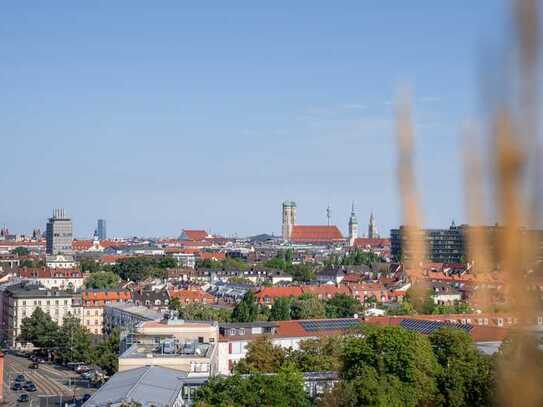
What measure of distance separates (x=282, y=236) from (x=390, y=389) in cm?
15138

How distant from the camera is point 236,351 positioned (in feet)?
102

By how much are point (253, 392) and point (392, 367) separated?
375cm

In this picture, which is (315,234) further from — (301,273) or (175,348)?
(175,348)

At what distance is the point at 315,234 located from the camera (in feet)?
504

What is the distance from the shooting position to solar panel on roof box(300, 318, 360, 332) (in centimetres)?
3378

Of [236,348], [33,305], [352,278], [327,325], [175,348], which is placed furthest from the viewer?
[352,278]

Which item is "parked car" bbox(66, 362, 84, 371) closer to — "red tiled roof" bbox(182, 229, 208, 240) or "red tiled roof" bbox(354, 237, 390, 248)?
"red tiled roof" bbox(354, 237, 390, 248)

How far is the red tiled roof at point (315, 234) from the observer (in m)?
152

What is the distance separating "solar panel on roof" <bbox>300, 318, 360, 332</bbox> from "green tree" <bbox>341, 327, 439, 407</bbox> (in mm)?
12417

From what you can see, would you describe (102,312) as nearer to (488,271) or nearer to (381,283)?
(381,283)

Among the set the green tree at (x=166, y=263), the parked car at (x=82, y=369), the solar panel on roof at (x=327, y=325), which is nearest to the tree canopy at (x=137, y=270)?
the green tree at (x=166, y=263)

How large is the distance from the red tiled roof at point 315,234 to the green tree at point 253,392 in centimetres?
13234

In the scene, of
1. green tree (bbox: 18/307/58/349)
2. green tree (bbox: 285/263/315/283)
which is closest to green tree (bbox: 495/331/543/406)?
green tree (bbox: 18/307/58/349)

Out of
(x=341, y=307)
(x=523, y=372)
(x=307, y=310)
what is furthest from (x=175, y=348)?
(x=341, y=307)
